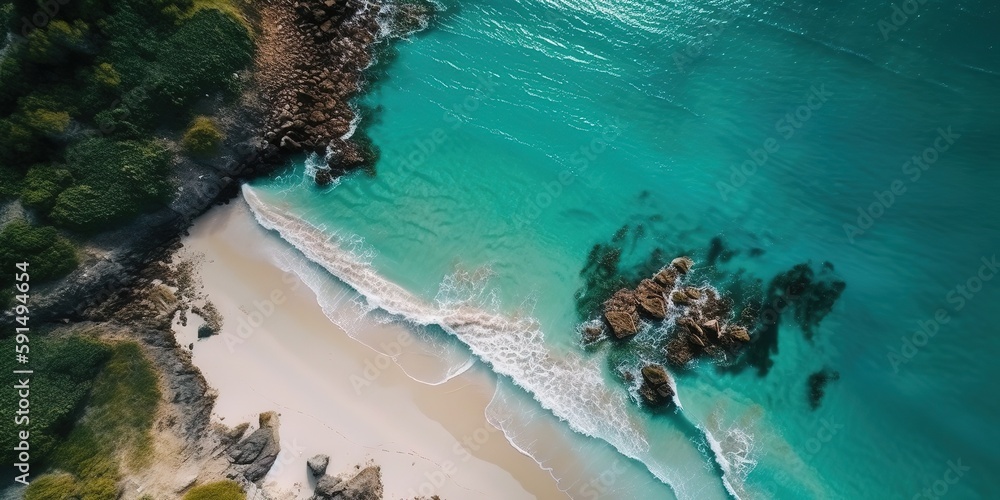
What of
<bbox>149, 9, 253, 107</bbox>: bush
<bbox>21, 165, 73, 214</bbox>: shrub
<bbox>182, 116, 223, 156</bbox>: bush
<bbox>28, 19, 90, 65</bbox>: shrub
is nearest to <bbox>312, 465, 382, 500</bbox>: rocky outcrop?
<bbox>182, 116, 223, 156</bbox>: bush

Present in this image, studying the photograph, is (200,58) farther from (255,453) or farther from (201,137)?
(255,453)

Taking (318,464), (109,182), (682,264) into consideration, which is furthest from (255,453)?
(682,264)

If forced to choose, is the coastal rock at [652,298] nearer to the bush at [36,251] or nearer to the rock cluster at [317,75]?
the rock cluster at [317,75]

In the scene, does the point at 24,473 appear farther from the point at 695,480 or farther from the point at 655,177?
the point at 655,177

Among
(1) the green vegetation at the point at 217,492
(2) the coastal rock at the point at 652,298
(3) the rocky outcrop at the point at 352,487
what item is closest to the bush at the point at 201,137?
(1) the green vegetation at the point at 217,492

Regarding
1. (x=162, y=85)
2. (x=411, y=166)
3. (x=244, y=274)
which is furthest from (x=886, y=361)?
(x=162, y=85)
